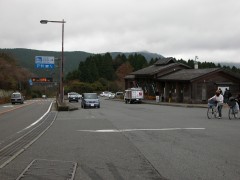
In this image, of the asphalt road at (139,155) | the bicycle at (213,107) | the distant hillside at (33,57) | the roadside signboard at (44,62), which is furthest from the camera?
the distant hillside at (33,57)

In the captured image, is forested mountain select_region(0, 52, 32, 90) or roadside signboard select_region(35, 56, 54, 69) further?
forested mountain select_region(0, 52, 32, 90)

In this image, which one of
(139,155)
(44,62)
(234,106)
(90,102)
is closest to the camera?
(139,155)

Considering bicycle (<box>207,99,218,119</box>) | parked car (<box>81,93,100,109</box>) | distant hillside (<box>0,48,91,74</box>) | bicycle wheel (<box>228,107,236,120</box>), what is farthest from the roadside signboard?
distant hillside (<box>0,48,91,74</box>)

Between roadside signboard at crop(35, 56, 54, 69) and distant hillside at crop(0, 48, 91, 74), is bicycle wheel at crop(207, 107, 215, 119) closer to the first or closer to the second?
roadside signboard at crop(35, 56, 54, 69)

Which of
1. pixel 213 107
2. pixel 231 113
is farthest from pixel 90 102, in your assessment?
pixel 231 113

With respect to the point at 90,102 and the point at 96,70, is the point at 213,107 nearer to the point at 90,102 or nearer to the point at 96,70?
the point at 90,102

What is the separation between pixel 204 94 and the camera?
5056 centimetres

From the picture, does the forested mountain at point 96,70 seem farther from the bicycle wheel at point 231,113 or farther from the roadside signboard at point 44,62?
the bicycle wheel at point 231,113

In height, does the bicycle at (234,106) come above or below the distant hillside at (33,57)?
below

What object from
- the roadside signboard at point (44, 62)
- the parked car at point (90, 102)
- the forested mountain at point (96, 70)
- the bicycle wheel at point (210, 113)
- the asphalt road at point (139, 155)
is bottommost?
the asphalt road at point (139, 155)

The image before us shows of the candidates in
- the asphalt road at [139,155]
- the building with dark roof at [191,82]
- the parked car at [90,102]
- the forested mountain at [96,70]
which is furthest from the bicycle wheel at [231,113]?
the forested mountain at [96,70]

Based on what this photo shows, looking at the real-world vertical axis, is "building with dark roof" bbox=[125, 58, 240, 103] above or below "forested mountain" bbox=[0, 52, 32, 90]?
below

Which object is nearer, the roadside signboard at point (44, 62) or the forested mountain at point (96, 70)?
the roadside signboard at point (44, 62)

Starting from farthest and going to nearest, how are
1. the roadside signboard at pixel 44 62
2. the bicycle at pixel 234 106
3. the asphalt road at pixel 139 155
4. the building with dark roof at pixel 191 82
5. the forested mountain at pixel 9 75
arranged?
the forested mountain at pixel 9 75 → the roadside signboard at pixel 44 62 → the building with dark roof at pixel 191 82 → the bicycle at pixel 234 106 → the asphalt road at pixel 139 155
